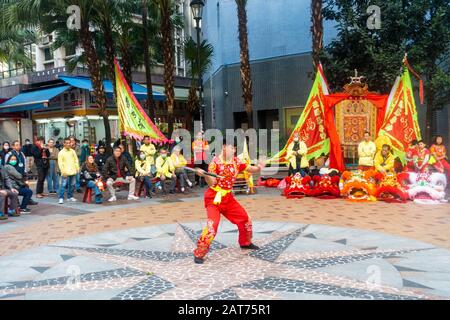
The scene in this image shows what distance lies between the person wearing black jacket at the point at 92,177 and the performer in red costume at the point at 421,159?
8.46 metres

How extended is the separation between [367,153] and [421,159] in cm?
134

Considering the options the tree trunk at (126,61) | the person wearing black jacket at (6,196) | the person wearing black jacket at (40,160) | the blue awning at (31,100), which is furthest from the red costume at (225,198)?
the blue awning at (31,100)

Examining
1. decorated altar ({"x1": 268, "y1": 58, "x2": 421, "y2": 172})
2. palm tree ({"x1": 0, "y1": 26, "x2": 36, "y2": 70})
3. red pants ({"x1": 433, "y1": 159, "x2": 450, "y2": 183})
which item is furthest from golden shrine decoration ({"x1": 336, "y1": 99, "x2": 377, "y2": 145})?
palm tree ({"x1": 0, "y1": 26, "x2": 36, "y2": 70})

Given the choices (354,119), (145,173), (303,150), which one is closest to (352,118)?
(354,119)

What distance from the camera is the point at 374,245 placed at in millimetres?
6508

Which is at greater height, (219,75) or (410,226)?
(219,75)

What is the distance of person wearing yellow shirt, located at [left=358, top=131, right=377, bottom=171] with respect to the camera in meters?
11.5

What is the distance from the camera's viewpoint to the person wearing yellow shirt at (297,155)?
12.5m

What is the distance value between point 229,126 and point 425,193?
13.4 meters

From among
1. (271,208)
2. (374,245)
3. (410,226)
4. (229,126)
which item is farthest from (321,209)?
(229,126)

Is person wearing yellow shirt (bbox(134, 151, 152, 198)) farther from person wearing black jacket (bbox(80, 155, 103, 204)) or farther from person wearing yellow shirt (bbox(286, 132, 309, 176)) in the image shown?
person wearing yellow shirt (bbox(286, 132, 309, 176))

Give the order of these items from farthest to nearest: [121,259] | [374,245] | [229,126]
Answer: [229,126], [374,245], [121,259]

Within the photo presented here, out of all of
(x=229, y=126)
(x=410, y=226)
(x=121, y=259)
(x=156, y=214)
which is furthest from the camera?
(x=229, y=126)
